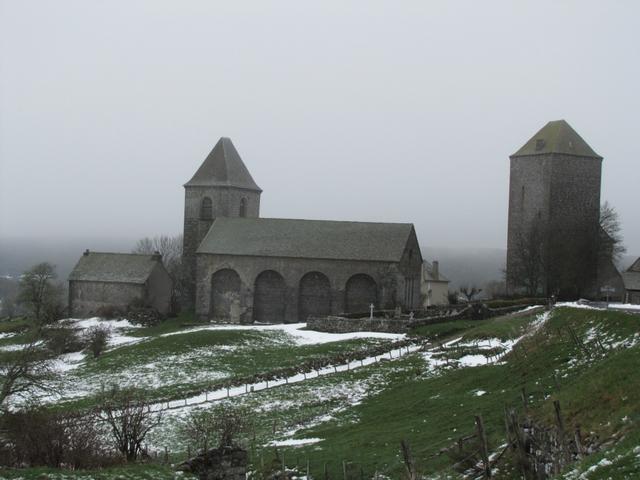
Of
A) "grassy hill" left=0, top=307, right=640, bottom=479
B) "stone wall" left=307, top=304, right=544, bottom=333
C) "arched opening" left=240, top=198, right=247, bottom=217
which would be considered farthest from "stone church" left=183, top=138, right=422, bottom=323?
"grassy hill" left=0, top=307, right=640, bottom=479

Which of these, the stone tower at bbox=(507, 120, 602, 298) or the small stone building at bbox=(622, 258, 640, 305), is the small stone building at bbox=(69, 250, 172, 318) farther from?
the small stone building at bbox=(622, 258, 640, 305)

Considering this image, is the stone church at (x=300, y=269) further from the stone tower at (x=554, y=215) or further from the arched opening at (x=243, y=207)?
the stone tower at (x=554, y=215)

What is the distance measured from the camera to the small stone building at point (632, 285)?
57.6m

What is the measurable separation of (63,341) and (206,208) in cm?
2290

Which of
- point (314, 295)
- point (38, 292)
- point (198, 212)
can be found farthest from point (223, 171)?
point (38, 292)

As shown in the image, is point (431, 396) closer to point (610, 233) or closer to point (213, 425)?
point (213, 425)

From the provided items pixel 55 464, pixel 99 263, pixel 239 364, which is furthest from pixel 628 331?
pixel 99 263

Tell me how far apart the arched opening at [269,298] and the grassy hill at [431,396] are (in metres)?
18.5

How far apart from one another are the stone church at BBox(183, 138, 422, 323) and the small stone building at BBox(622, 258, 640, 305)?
14145 mm

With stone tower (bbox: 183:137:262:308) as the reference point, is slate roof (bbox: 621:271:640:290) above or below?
below

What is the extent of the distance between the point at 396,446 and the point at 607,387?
5.25 meters

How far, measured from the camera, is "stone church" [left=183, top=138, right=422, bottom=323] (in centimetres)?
5856

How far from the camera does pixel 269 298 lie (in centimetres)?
6156

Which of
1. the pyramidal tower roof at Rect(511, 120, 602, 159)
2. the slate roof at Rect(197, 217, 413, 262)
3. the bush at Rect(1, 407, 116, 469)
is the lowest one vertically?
the bush at Rect(1, 407, 116, 469)
